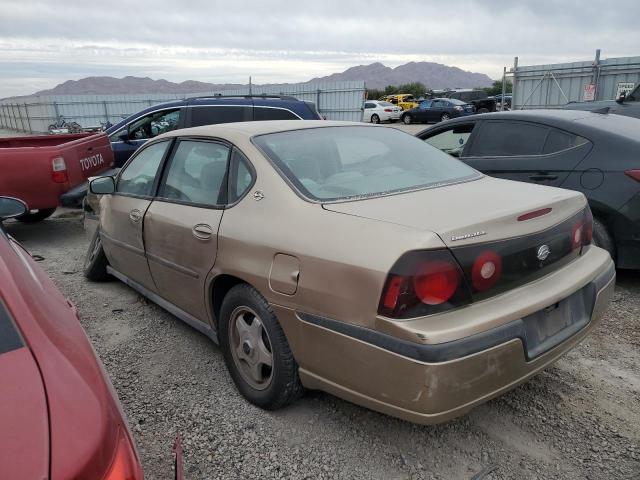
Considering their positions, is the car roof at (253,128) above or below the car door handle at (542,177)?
above

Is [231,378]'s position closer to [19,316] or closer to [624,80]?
[19,316]

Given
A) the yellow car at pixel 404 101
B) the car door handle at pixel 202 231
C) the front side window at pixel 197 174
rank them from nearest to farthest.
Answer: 1. the car door handle at pixel 202 231
2. the front side window at pixel 197 174
3. the yellow car at pixel 404 101

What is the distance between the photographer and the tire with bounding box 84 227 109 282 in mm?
4738

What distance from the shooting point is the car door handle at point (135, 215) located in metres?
3.66

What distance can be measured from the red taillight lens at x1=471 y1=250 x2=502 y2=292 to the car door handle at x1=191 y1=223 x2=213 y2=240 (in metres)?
1.46

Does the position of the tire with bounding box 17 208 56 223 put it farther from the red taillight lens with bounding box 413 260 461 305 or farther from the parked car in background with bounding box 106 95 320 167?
the red taillight lens with bounding box 413 260 461 305

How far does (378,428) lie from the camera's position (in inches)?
104

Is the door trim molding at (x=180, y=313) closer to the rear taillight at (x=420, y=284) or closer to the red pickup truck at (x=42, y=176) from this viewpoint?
the rear taillight at (x=420, y=284)

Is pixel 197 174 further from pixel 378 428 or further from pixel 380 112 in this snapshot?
pixel 380 112

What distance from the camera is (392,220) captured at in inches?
87.4

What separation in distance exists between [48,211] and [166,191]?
16.1 feet

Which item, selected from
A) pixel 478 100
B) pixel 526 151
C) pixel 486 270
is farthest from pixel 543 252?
pixel 478 100

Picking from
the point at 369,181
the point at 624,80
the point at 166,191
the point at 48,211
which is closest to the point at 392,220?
the point at 369,181

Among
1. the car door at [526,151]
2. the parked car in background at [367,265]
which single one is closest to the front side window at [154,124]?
the car door at [526,151]
